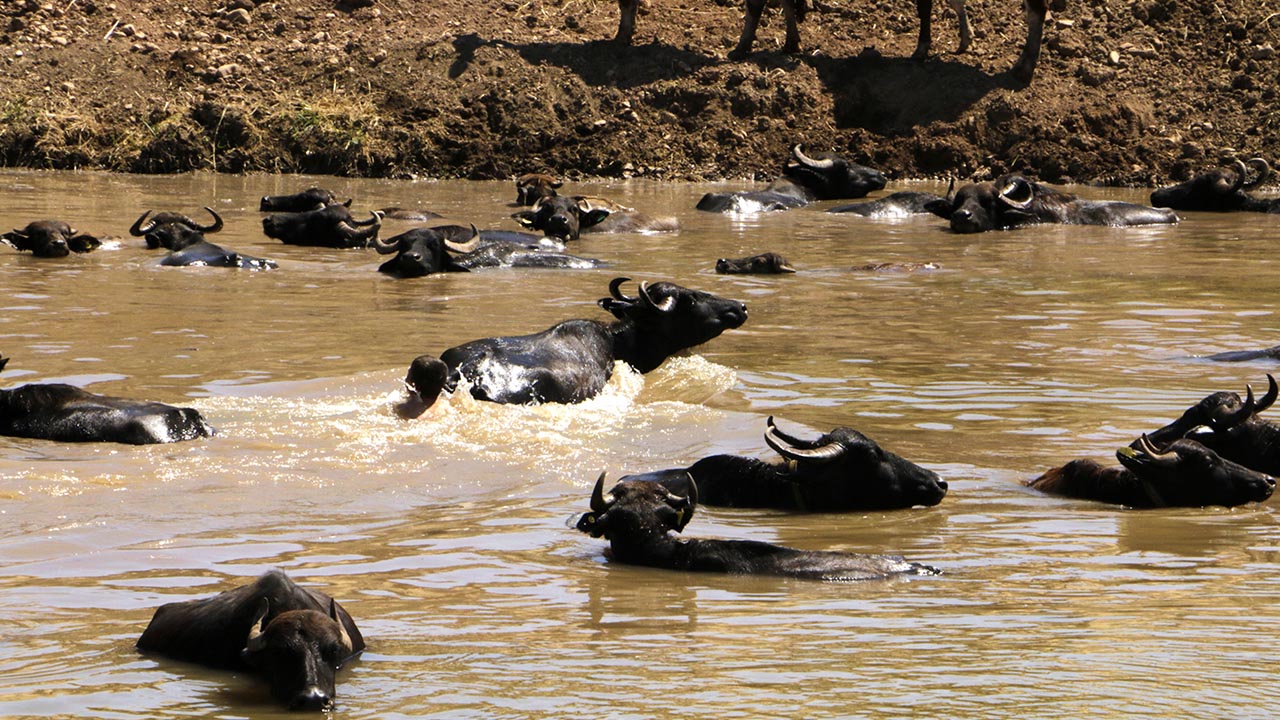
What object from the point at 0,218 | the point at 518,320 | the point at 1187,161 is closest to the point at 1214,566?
the point at 518,320

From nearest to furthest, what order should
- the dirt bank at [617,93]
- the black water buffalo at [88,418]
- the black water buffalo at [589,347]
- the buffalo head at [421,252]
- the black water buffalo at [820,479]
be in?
the black water buffalo at [820,479], the black water buffalo at [88,418], the black water buffalo at [589,347], the buffalo head at [421,252], the dirt bank at [617,93]

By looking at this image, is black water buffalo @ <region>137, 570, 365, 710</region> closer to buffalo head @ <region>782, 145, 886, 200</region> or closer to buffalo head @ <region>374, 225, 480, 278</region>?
buffalo head @ <region>374, 225, 480, 278</region>

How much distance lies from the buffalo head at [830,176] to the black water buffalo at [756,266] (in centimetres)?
798

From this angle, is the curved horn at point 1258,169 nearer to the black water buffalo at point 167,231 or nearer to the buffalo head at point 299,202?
the buffalo head at point 299,202

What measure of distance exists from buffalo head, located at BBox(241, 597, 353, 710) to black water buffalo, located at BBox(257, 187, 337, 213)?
44.7ft

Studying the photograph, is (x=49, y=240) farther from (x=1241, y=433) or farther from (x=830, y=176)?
(x=830, y=176)

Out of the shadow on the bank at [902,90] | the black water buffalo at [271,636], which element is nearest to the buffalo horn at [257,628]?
the black water buffalo at [271,636]

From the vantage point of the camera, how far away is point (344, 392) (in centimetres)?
896

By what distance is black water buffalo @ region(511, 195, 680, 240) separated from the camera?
16734 millimetres

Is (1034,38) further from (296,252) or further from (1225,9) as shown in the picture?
(296,252)

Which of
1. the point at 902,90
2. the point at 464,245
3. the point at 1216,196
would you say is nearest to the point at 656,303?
the point at 464,245

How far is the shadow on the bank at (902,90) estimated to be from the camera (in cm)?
2502

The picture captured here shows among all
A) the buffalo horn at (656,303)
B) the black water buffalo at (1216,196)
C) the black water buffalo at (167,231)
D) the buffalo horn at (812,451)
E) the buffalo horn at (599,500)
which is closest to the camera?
the buffalo horn at (599,500)

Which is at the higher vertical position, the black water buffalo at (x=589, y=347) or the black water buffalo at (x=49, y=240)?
the black water buffalo at (x=589, y=347)
